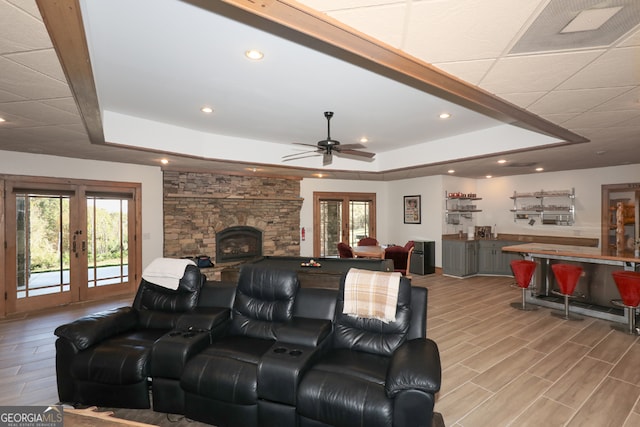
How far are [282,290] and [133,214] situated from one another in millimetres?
4404

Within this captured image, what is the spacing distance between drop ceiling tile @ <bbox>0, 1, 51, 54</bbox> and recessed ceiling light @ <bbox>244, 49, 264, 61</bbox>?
125 cm

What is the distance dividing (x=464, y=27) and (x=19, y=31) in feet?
7.90

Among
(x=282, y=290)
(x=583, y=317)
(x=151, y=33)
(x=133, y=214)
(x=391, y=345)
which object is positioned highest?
(x=151, y=33)

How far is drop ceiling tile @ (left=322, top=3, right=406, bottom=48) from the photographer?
146 cm

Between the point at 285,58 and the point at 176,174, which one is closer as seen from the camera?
the point at 285,58

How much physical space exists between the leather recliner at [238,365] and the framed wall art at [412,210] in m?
5.96

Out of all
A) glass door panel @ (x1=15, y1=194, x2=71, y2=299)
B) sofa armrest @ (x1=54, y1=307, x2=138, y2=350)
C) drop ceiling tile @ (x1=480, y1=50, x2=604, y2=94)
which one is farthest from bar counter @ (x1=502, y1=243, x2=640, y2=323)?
glass door panel @ (x1=15, y1=194, x2=71, y2=299)

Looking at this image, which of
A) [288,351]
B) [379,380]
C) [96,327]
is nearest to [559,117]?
[379,380]

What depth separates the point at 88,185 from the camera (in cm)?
532

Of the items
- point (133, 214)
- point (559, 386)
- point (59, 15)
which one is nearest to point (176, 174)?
point (133, 214)

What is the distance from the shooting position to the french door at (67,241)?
4.81 meters

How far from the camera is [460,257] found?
725 centimetres

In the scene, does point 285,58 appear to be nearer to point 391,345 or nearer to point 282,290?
→ point 282,290

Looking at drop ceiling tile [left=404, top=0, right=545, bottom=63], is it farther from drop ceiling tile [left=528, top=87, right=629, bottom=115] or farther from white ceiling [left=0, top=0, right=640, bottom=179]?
drop ceiling tile [left=528, top=87, right=629, bottom=115]
